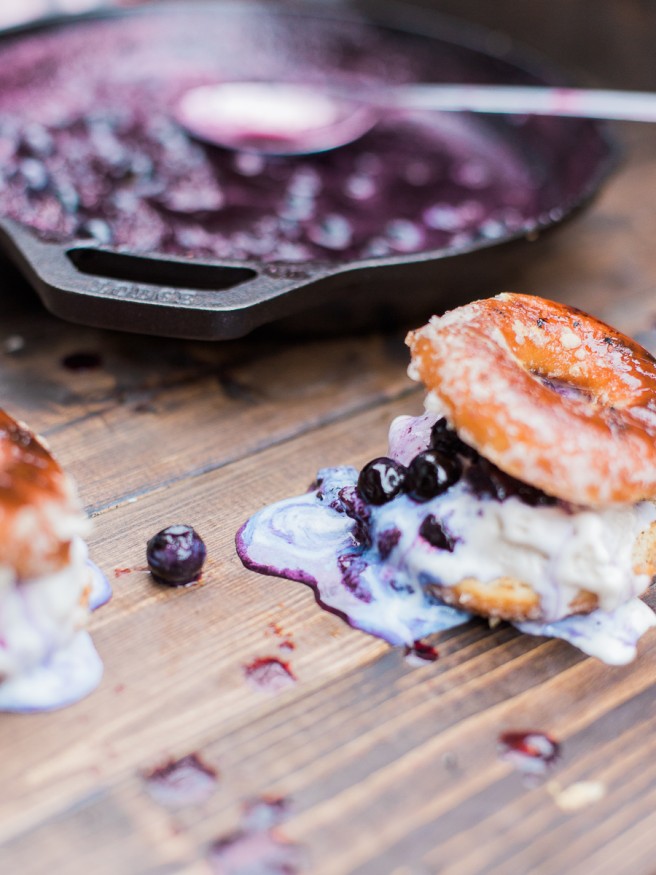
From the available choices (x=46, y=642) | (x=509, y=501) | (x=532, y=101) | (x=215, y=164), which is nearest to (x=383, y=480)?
(x=509, y=501)

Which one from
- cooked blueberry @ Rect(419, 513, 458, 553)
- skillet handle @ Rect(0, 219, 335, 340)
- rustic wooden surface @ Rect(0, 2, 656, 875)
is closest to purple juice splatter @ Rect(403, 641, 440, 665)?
rustic wooden surface @ Rect(0, 2, 656, 875)

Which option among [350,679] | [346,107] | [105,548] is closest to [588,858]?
Result: [350,679]

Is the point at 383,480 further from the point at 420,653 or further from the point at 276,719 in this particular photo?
the point at 276,719

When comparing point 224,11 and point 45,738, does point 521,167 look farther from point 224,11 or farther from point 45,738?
point 45,738

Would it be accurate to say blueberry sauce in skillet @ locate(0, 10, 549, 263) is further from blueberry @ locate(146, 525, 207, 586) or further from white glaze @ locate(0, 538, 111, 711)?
white glaze @ locate(0, 538, 111, 711)

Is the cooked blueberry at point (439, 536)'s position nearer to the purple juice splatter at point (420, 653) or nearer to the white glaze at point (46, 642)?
the purple juice splatter at point (420, 653)
